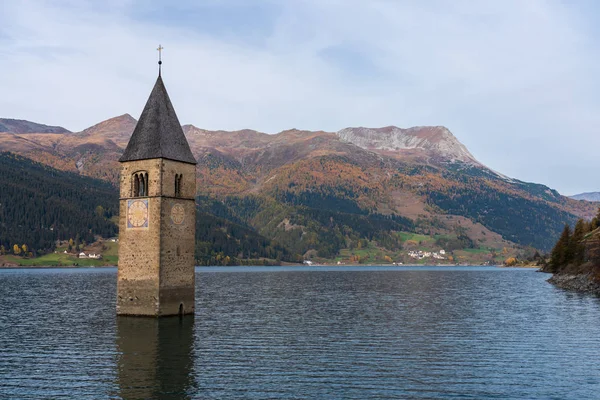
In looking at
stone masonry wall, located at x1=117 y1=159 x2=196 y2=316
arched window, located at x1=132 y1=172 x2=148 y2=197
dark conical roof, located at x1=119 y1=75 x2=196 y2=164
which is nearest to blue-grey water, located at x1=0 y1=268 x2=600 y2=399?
stone masonry wall, located at x1=117 y1=159 x2=196 y2=316

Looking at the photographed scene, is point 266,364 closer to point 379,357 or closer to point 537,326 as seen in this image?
point 379,357

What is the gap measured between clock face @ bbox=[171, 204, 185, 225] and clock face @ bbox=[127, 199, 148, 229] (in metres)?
2.63

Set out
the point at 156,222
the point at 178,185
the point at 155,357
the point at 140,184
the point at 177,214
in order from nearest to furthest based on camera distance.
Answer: the point at 155,357, the point at 156,222, the point at 177,214, the point at 140,184, the point at 178,185

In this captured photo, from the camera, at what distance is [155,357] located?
43281 millimetres

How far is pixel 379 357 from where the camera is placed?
4372 cm

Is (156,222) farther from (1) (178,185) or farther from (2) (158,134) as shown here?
(2) (158,134)

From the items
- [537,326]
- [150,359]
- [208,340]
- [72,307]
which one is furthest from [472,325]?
[72,307]

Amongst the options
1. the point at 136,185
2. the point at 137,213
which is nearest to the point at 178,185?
the point at 136,185

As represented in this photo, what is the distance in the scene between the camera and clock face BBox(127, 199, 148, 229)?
60853mm

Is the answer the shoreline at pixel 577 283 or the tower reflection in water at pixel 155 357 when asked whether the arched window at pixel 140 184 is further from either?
the shoreline at pixel 577 283

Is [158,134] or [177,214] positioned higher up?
[158,134]

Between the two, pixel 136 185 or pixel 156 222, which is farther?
pixel 136 185

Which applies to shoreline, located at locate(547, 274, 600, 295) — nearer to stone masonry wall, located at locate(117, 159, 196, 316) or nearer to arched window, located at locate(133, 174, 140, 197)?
stone masonry wall, located at locate(117, 159, 196, 316)

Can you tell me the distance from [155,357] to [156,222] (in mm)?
19320
